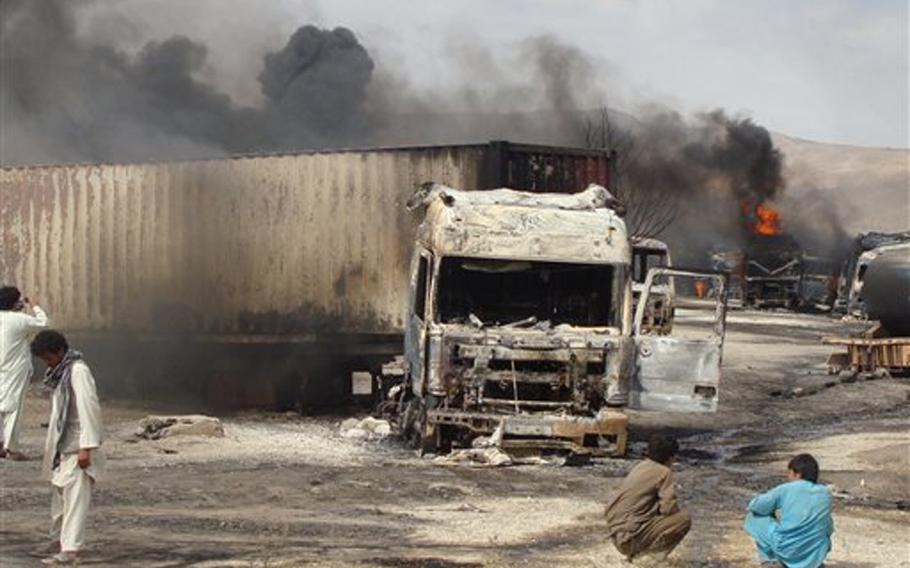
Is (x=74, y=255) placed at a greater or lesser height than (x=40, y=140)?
lesser

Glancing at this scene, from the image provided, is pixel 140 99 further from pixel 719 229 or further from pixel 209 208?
pixel 719 229

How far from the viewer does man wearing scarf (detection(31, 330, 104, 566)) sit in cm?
764

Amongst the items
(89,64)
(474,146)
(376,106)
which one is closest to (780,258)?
(376,106)

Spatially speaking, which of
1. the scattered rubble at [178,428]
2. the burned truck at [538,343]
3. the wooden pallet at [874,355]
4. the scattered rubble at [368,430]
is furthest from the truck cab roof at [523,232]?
the wooden pallet at [874,355]

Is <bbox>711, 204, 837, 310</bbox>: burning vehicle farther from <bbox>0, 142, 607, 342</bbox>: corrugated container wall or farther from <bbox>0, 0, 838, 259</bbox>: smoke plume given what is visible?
<bbox>0, 142, 607, 342</bbox>: corrugated container wall

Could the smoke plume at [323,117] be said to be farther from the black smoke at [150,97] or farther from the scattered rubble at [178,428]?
the scattered rubble at [178,428]

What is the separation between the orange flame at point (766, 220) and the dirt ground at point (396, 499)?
117 ft

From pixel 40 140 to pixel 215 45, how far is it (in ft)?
31.3

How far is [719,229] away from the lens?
5450cm

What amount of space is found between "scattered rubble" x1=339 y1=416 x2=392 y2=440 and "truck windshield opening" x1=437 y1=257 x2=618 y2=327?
65.0 inches

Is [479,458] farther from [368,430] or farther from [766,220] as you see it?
[766,220]

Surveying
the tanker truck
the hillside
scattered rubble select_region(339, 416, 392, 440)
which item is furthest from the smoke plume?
the hillside

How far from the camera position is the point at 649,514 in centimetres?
808

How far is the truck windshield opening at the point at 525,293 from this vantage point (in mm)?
13891
